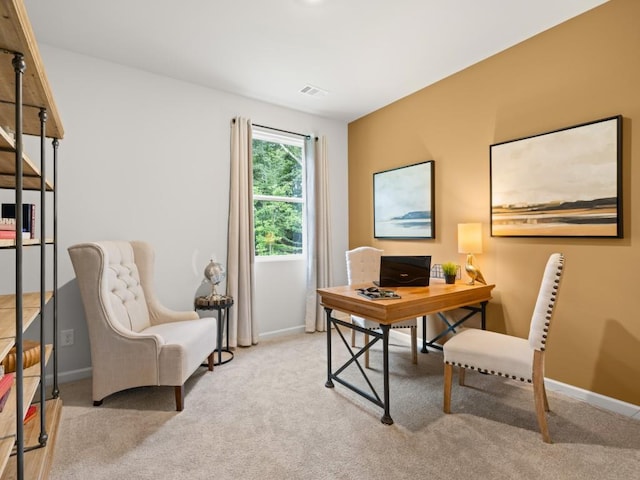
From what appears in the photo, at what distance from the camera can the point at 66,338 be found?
110 inches

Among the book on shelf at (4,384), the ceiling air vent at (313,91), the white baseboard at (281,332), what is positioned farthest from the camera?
the white baseboard at (281,332)

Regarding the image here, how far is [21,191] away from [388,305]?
1847mm

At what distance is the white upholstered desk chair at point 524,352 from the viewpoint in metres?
1.93

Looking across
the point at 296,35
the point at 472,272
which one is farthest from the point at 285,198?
the point at 472,272

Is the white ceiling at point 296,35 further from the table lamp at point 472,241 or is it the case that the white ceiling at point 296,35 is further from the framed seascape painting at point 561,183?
the table lamp at point 472,241

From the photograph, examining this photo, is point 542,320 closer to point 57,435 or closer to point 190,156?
point 57,435

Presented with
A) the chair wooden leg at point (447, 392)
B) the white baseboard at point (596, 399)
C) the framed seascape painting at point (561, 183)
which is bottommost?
the white baseboard at point (596, 399)

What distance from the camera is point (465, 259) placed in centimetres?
326

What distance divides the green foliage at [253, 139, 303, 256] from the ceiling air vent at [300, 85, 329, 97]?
0.75 metres

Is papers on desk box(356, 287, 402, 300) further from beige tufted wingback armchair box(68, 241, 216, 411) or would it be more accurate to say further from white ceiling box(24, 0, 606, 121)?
white ceiling box(24, 0, 606, 121)

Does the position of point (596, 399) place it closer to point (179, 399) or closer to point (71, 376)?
point (179, 399)

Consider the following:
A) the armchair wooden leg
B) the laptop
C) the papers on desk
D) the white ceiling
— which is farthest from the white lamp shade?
the armchair wooden leg

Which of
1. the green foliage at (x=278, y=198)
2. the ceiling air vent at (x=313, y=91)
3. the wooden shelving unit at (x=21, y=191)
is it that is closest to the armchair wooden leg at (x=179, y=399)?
the wooden shelving unit at (x=21, y=191)

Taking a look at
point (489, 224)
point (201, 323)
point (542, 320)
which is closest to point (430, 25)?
point (489, 224)
